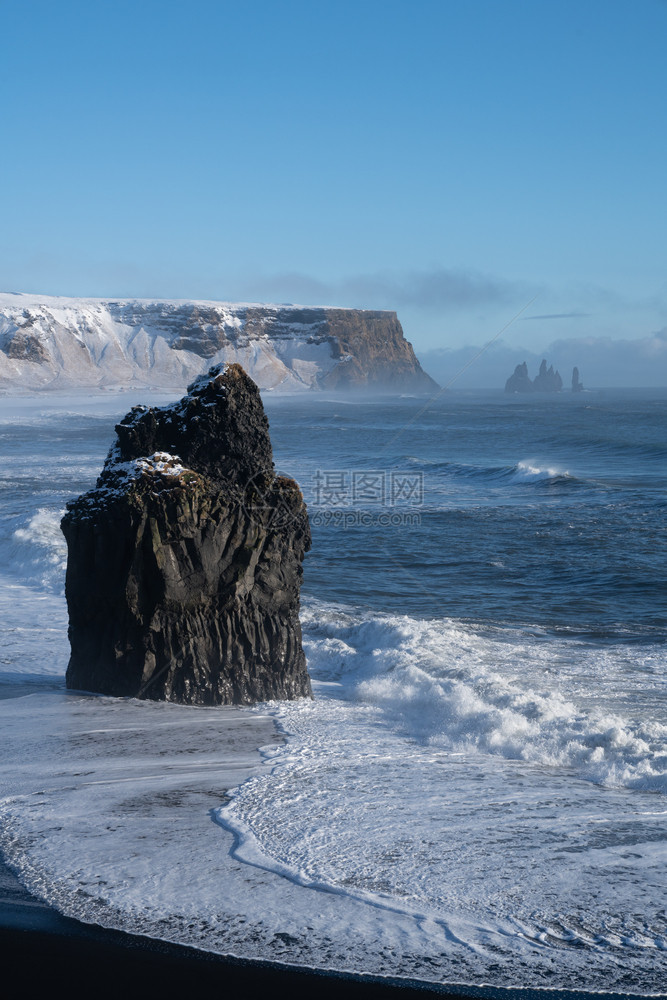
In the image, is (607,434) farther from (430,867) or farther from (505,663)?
(430,867)

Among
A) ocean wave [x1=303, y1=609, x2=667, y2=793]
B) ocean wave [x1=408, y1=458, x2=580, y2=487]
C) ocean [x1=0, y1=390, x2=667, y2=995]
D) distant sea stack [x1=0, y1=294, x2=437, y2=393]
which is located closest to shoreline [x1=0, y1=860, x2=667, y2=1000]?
ocean [x1=0, y1=390, x2=667, y2=995]

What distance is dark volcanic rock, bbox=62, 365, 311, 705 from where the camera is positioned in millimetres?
8398

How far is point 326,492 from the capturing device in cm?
2781

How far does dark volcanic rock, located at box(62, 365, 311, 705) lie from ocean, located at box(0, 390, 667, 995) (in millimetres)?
428

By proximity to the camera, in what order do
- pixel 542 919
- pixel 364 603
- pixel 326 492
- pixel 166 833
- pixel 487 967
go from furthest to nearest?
pixel 326 492, pixel 364 603, pixel 166 833, pixel 542 919, pixel 487 967

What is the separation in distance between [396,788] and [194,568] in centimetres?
305

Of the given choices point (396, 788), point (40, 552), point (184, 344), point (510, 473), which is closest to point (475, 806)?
point (396, 788)

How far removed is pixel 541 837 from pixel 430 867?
94 centimetres

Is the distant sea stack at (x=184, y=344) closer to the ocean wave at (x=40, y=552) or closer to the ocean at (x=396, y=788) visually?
the ocean wave at (x=40, y=552)

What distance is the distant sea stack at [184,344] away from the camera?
156875mm

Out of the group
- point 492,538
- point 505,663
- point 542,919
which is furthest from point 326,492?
point 542,919

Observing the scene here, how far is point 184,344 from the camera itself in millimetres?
178625

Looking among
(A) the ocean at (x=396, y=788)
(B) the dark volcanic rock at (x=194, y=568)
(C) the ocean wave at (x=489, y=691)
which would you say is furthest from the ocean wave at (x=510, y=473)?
(B) the dark volcanic rock at (x=194, y=568)

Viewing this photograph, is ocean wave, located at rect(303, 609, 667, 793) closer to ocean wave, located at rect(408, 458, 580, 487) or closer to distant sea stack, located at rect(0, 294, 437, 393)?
ocean wave, located at rect(408, 458, 580, 487)
